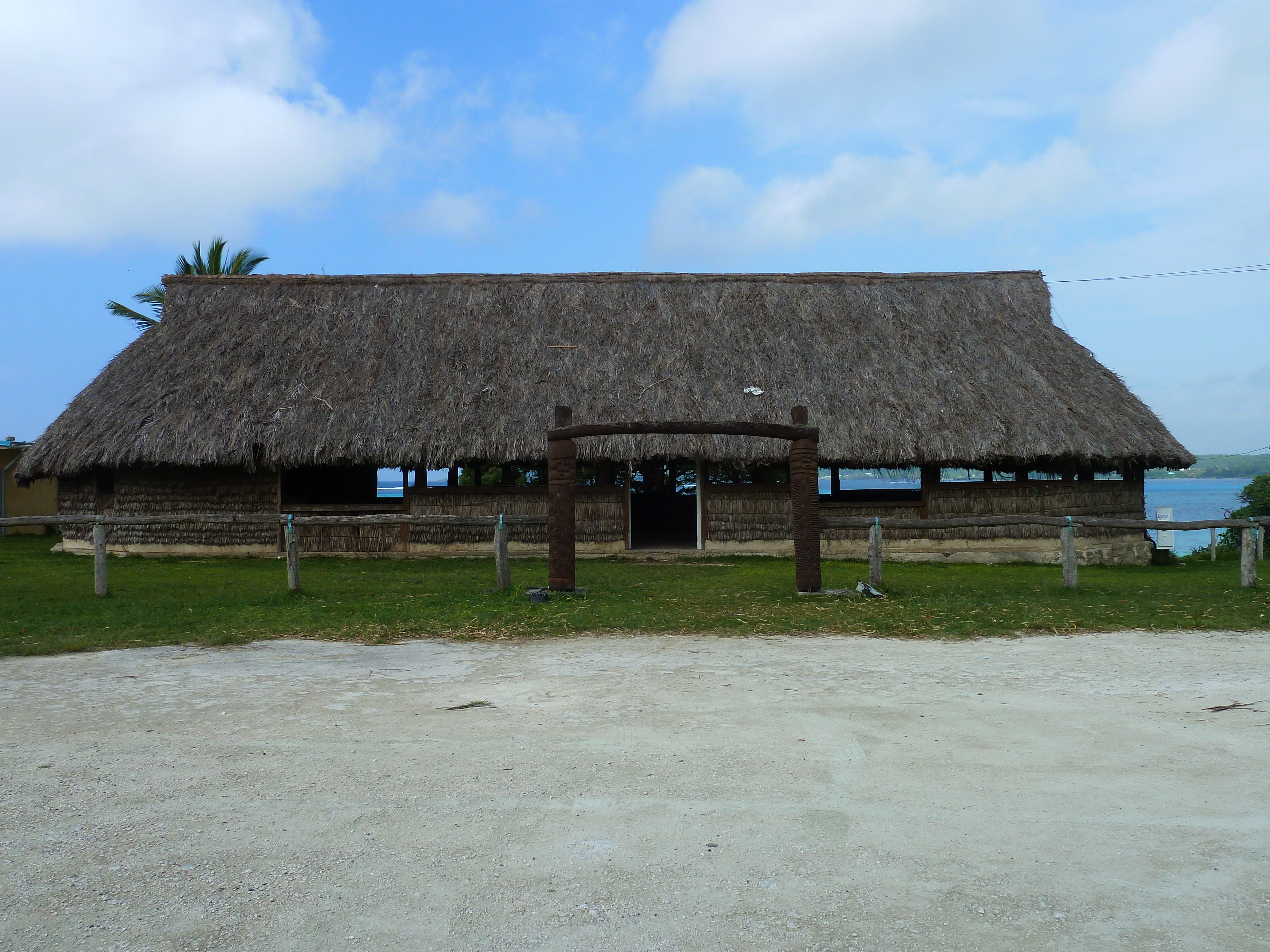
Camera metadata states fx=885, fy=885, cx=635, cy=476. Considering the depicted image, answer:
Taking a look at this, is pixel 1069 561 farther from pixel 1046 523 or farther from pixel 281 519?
pixel 281 519

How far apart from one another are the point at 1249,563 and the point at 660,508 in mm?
10121

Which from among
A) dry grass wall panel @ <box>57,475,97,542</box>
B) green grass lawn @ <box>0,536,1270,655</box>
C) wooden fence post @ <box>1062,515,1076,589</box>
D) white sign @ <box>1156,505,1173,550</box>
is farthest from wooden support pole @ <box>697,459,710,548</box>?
dry grass wall panel @ <box>57,475,97,542</box>

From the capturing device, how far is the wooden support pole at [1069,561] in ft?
31.3

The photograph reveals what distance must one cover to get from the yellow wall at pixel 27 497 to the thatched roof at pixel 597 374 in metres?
5.39

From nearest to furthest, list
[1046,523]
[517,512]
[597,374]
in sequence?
[1046,523]
[517,512]
[597,374]

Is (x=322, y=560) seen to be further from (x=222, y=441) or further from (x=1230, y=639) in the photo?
(x=1230, y=639)

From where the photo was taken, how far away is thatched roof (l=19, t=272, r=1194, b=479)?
14258 mm

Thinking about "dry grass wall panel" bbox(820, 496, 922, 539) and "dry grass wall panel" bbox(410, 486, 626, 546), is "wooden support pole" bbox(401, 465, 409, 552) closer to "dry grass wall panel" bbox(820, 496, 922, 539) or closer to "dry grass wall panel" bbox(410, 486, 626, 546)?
"dry grass wall panel" bbox(410, 486, 626, 546)

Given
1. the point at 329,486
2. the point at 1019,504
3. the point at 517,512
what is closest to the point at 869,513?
the point at 1019,504

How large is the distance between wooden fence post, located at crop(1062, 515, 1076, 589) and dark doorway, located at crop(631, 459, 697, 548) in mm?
8150

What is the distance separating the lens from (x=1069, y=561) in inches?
376

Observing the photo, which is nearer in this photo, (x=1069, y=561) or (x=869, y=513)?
(x=1069, y=561)

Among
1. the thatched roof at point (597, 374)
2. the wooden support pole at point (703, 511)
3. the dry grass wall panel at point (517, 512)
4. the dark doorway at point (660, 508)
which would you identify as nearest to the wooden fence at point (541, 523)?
the thatched roof at point (597, 374)

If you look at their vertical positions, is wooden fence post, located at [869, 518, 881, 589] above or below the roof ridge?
below
